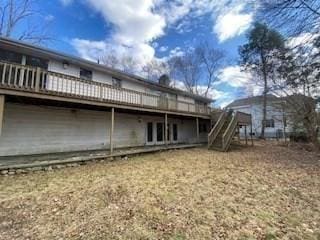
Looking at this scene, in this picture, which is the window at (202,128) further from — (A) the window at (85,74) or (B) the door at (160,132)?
(A) the window at (85,74)

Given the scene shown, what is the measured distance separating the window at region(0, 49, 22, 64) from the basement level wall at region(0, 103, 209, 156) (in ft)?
6.96

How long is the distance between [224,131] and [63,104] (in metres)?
11.1

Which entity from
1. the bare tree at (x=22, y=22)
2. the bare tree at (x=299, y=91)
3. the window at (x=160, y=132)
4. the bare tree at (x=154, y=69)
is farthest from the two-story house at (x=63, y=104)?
the bare tree at (x=154, y=69)

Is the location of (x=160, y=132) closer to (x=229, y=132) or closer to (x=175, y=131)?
(x=175, y=131)

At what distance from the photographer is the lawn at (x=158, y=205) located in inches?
160

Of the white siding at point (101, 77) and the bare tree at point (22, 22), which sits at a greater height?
the bare tree at point (22, 22)

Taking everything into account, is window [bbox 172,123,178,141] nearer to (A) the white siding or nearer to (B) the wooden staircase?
(B) the wooden staircase

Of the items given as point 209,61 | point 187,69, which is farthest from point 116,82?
point 209,61

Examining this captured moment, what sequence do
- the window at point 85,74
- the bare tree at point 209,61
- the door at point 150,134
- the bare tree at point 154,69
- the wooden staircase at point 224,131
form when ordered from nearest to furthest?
→ the window at point 85,74 → the wooden staircase at point 224,131 → the door at point 150,134 → the bare tree at point 209,61 → the bare tree at point 154,69

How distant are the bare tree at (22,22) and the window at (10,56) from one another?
38.8ft

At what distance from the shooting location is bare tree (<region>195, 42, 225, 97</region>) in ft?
113

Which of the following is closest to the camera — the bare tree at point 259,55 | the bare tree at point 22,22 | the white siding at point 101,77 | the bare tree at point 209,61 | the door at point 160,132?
the white siding at point 101,77

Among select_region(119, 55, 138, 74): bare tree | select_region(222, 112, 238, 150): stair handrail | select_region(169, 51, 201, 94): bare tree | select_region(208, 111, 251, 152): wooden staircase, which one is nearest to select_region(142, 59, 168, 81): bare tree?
select_region(169, 51, 201, 94): bare tree

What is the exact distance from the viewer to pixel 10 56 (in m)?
10.3
